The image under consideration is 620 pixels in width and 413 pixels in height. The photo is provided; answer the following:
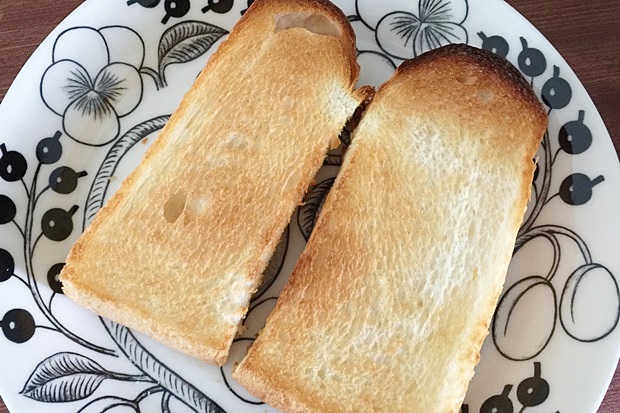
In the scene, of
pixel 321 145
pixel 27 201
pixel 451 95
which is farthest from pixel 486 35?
pixel 27 201

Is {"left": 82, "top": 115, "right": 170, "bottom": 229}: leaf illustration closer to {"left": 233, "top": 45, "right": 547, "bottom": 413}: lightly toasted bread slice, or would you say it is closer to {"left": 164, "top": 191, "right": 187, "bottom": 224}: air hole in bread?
{"left": 164, "top": 191, "right": 187, "bottom": 224}: air hole in bread

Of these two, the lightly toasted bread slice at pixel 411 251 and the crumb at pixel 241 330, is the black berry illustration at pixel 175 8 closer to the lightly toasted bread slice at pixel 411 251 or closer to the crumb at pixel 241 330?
the lightly toasted bread slice at pixel 411 251

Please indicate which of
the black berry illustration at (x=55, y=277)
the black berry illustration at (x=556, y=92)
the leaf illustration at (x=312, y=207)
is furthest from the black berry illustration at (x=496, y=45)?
the black berry illustration at (x=55, y=277)

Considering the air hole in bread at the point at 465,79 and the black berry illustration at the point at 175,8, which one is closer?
the air hole in bread at the point at 465,79

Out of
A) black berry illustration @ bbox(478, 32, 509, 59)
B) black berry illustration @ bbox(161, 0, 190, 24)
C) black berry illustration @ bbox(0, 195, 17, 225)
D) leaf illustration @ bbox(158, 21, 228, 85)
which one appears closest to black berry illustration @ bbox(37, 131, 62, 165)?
black berry illustration @ bbox(0, 195, 17, 225)

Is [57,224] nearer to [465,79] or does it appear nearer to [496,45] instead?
[465,79]

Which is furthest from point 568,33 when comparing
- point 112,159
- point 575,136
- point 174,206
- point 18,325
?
point 18,325
